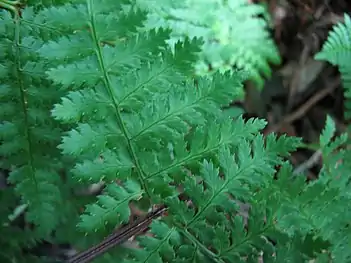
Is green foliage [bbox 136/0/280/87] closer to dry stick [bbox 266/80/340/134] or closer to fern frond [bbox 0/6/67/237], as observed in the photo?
dry stick [bbox 266/80/340/134]

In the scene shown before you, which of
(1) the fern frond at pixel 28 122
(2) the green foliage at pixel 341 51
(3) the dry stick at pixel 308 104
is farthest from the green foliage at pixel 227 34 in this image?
(1) the fern frond at pixel 28 122

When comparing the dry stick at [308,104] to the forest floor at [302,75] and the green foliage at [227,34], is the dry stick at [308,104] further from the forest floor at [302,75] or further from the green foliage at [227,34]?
the green foliage at [227,34]

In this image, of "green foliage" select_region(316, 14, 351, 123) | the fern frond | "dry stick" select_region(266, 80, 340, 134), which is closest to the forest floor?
"dry stick" select_region(266, 80, 340, 134)

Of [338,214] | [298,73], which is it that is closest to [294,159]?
[298,73]

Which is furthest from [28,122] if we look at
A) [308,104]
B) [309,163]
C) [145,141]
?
[308,104]

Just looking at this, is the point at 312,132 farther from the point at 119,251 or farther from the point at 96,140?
the point at 96,140

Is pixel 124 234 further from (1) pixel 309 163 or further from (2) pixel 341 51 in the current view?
(1) pixel 309 163
